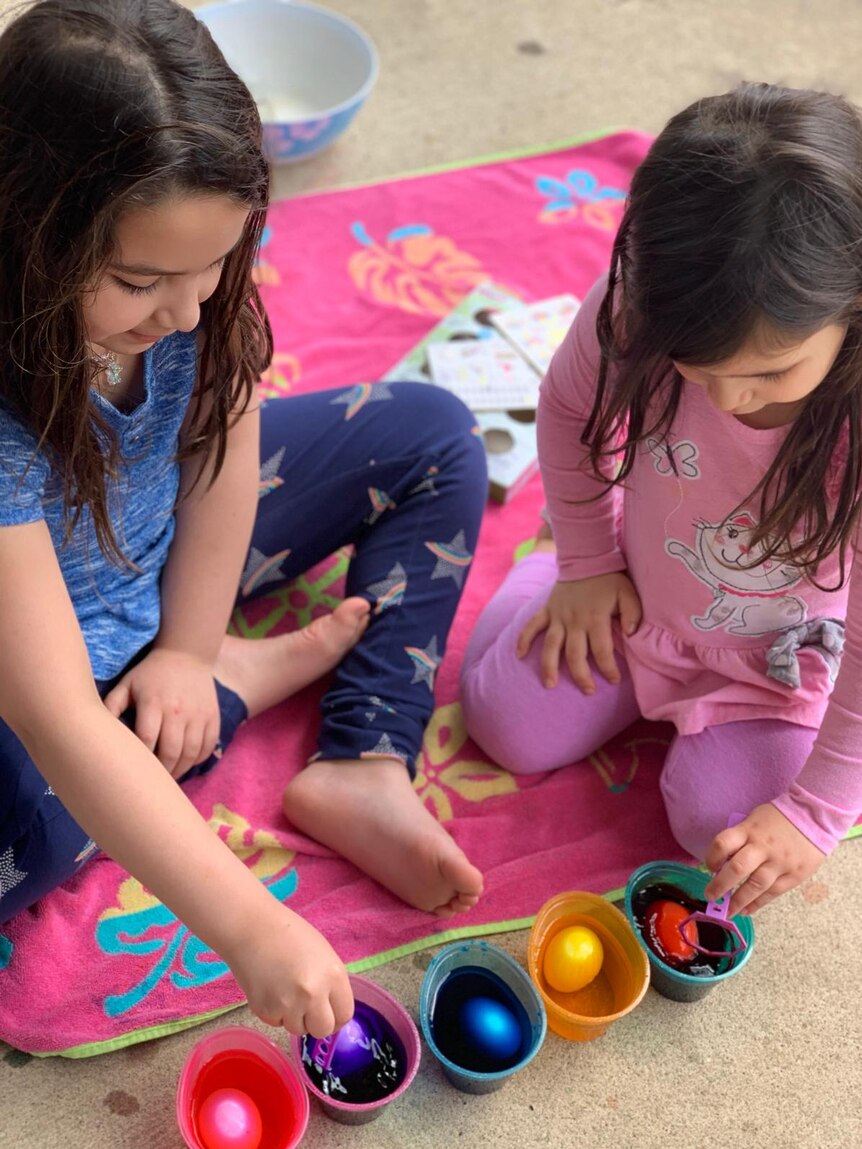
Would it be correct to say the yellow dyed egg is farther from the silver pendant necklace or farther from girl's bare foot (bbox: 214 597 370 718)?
the silver pendant necklace

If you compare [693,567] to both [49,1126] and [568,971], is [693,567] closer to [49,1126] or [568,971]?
[568,971]

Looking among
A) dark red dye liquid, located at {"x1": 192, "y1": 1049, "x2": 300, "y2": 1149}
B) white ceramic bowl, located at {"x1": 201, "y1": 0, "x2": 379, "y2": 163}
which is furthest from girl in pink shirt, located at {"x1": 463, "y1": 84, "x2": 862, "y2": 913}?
white ceramic bowl, located at {"x1": 201, "y1": 0, "x2": 379, "y2": 163}

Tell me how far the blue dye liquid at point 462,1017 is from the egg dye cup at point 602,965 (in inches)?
1.0

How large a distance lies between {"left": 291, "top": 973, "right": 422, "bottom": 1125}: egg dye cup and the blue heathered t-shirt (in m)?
0.33

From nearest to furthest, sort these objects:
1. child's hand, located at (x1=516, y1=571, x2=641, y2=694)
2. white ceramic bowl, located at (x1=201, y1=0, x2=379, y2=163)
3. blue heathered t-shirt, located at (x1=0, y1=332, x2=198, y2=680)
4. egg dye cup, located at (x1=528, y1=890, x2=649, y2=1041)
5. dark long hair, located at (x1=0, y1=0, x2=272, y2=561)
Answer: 1. dark long hair, located at (x1=0, y1=0, x2=272, y2=561)
2. blue heathered t-shirt, located at (x1=0, y1=332, x2=198, y2=680)
3. egg dye cup, located at (x1=528, y1=890, x2=649, y2=1041)
4. child's hand, located at (x1=516, y1=571, x2=641, y2=694)
5. white ceramic bowl, located at (x1=201, y1=0, x2=379, y2=163)

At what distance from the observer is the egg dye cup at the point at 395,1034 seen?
0.80 meters

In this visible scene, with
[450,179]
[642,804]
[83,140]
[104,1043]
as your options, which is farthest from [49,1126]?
[450,179]

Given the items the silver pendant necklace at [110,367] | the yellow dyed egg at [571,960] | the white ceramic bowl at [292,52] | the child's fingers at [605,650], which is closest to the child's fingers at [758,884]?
the yellow dyed egg at [571,960]

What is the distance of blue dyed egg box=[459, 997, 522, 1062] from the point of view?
0.84m

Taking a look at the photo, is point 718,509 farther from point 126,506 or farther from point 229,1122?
point 229,1122

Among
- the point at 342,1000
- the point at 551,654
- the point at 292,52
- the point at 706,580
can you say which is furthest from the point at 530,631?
the point at 292,52

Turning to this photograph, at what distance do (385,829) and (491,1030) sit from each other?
184 millimetres

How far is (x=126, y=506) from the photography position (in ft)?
2.95

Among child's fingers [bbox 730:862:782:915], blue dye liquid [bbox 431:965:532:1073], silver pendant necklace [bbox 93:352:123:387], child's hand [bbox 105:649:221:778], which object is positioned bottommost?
blue dye liquid [bbox 431:965:532:1073]
